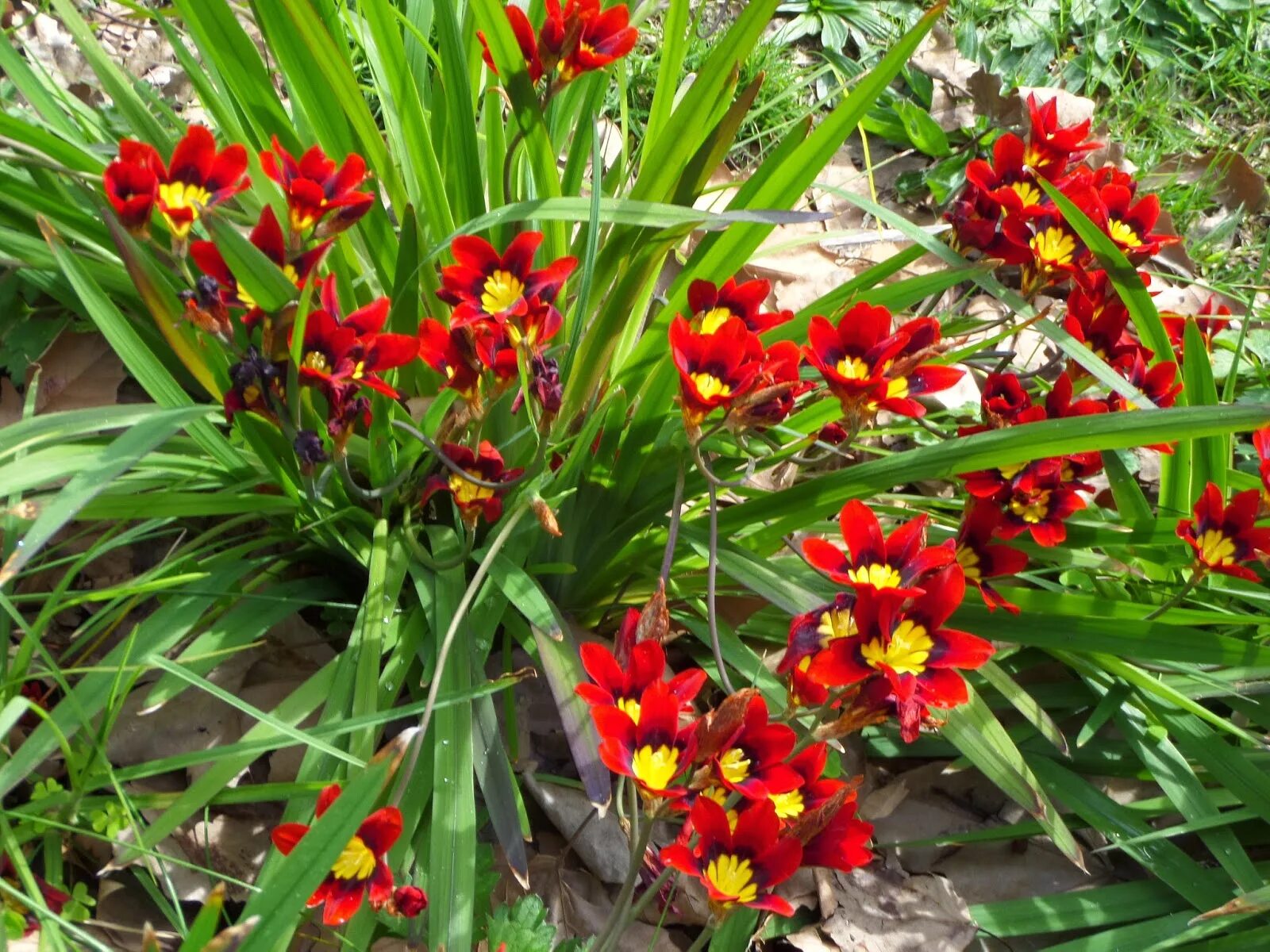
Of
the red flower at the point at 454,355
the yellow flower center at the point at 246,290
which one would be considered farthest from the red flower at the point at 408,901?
the yellow flower center at the point at 246,290

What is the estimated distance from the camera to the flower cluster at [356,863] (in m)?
0.98

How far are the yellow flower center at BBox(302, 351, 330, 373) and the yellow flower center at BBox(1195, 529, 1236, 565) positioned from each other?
1.10 meters

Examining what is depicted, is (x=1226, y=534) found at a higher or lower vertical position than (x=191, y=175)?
lower

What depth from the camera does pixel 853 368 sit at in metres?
1.24

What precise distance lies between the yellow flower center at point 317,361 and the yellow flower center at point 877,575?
60 centimetres

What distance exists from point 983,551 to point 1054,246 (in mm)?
447

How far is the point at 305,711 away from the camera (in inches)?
50.9

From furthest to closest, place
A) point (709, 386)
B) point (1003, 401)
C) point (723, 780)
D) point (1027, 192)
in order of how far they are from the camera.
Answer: point (1027, 192), point (1003, 401), point (709, 386), point (723, 780)

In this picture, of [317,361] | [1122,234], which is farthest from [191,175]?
[1122,234]

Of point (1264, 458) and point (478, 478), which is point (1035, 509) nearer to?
point (1264, 458)

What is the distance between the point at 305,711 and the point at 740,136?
1651mm

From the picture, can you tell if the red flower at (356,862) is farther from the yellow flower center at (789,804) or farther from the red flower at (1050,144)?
the red flower at (1050,144)

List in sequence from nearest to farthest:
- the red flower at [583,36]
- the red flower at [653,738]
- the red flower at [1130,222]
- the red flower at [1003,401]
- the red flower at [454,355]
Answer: the red flower at [653,738], the red flower at [454,355], the red flower at [583,36], the red flower at [1003,401], the red flower at [1130,222]

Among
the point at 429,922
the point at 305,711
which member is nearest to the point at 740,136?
the point at 305,711
